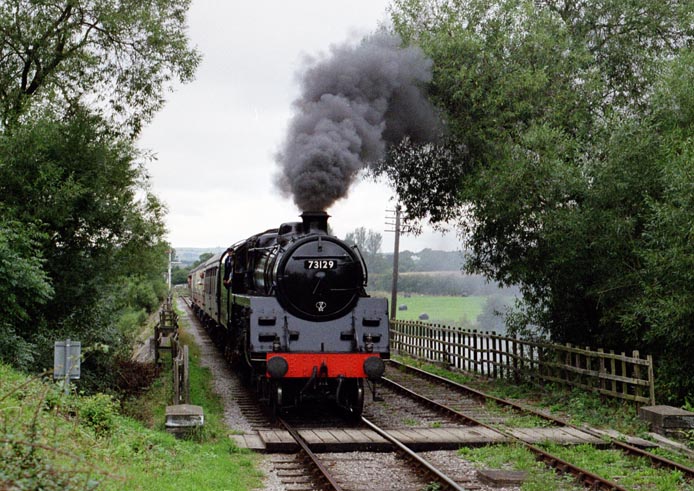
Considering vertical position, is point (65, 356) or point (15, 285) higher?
point (15, 285)

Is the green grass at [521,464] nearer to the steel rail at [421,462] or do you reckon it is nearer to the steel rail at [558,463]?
the steel rail at [558,463]

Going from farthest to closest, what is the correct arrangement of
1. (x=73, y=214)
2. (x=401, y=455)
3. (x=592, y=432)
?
1. (x=73, y=214)
2. (x=592, y=432)
3. (x=401, y=455)

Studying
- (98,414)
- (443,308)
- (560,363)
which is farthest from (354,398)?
(443,308)

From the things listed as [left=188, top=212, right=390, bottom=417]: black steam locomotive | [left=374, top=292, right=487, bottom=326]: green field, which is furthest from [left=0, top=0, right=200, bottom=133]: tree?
[left=374, top=292, right=487, bottom=326]: green field

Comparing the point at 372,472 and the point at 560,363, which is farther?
the point at 560,363

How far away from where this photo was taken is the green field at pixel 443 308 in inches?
2168

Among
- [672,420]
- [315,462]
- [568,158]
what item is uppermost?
[568,158]

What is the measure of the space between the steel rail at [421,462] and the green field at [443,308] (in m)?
42.3

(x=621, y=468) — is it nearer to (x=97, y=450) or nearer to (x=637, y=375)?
(x=637, y=375)

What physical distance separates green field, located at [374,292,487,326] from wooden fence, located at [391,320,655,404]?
32552 millimetres

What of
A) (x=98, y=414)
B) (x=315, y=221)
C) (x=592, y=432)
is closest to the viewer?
(x=98, y=414)

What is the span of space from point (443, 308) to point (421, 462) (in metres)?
53.0

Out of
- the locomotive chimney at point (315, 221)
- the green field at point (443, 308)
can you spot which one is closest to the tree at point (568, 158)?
the locomotive chimney at point (315, 221)

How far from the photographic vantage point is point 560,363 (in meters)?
12.9
